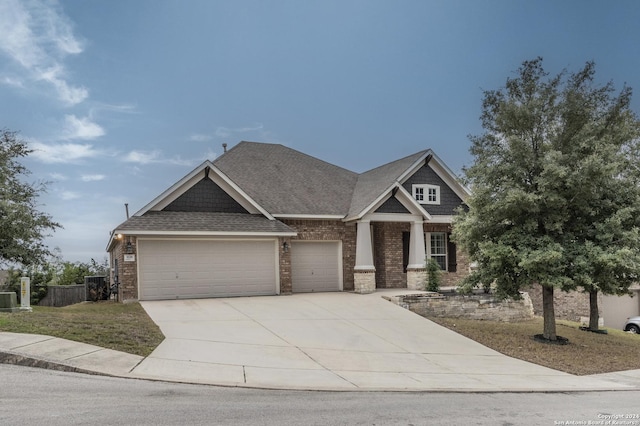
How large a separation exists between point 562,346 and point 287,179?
13.9m

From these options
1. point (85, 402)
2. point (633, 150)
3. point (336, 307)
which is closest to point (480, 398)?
point (85, 402)

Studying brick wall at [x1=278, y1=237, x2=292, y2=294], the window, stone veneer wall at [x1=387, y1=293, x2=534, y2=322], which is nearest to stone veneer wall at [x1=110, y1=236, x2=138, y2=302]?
brick wall at [x1=278, y1=237, x2=292, y2=294]

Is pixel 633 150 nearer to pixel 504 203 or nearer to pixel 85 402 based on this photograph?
pixel 504 203

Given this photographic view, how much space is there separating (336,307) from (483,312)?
5.97m

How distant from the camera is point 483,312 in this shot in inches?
741

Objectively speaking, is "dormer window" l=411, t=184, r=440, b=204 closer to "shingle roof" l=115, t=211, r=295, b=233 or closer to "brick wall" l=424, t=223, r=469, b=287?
"brick wall" l=424, t=223, r=469, b=287

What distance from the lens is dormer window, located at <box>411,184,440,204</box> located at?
2312cm

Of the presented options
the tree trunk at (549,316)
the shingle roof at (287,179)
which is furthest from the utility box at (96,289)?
the tree trunk at (549,316)

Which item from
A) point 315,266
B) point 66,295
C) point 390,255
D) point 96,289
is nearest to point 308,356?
point 315,266

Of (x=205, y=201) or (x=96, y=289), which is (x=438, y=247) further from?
(x=96, y=289)

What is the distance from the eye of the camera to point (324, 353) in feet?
36.6

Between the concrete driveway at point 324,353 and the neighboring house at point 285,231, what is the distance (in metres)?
1.95

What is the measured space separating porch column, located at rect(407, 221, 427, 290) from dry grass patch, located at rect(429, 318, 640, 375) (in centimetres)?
342

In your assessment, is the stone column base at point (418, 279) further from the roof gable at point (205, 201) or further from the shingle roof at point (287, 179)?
the roof gable at point (205, 201)
